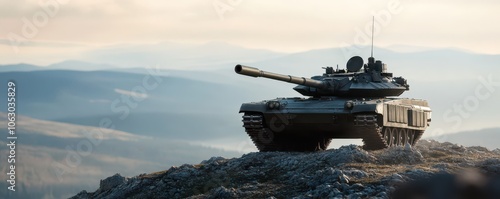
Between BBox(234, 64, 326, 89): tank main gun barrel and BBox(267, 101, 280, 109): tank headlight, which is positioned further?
BBox(267, 101, 280, 109): tank headlight

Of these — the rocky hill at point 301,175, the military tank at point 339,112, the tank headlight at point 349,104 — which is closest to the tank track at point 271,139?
the military tank at point 339,112

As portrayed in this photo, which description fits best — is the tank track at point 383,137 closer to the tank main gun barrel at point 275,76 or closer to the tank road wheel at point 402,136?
the tank road wheel at point 402,136

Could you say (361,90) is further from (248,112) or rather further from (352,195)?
(352,195)

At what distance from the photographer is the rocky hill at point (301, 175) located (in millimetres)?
19703

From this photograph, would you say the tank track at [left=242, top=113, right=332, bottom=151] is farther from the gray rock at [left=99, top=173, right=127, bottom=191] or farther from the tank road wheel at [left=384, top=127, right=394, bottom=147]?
the gray rock at [left=99, top=173, right=127, bottom=191]

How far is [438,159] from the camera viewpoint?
26000 millimetres

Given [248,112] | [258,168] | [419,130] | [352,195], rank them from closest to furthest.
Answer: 1. [352,195]
2. [258,168]
3. [248,112]
4. [419,130]

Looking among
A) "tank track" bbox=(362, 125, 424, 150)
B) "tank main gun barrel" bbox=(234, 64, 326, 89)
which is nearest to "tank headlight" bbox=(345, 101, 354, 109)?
"tank track" bbox=(362, 125, 424, 150)

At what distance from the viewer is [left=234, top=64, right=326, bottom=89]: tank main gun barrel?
23.8m

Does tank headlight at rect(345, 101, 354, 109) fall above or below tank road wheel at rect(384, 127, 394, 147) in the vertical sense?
above

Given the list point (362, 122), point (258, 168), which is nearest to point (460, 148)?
point (362, 122)

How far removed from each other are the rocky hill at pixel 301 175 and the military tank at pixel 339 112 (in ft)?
6.43

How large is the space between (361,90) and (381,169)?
31.0 ft

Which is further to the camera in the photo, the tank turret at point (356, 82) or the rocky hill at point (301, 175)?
the tank turret at point (356, 82)
